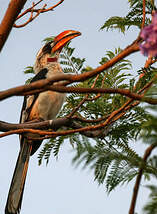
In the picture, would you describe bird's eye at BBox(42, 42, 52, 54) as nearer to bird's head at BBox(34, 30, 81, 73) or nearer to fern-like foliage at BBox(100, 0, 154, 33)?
bird's head at BBox(34, 30, 81, 73)

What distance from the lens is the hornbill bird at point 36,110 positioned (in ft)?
10.9

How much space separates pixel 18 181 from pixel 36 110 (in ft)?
3.07

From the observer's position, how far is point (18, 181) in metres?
3.47

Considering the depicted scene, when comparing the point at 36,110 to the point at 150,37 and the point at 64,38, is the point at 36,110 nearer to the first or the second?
the point at 64,38

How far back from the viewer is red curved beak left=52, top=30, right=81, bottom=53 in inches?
159

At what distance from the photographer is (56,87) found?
49.6 inches

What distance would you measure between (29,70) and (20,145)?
0.94 metres

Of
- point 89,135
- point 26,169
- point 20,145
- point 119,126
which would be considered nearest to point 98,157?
point 89,135

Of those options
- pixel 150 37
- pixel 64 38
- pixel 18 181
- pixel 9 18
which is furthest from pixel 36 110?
pixel 150 37

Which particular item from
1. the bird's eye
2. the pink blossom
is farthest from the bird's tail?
the pink blossom

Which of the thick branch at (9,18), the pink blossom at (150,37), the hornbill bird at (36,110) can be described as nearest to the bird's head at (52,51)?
the hornbill bird at (36,110)

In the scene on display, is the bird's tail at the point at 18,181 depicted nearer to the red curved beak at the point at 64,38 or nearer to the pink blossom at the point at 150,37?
the red curved beak at the point at 64,38

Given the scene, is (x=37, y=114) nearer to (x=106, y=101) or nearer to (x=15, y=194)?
(x=15, y=194)

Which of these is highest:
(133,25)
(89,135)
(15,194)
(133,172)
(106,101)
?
(133,25)
